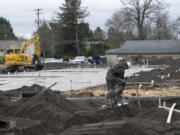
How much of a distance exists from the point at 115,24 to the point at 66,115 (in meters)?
64.3

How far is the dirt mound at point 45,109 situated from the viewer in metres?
8.99

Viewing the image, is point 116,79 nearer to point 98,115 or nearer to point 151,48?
point 98,115

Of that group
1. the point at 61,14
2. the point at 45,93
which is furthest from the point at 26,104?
the point at 61,14

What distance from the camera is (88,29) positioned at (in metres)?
69.2

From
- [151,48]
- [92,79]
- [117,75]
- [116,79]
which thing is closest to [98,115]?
[116,79]

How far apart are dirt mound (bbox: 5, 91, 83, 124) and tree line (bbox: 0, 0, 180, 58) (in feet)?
176

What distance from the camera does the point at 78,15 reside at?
66812mm

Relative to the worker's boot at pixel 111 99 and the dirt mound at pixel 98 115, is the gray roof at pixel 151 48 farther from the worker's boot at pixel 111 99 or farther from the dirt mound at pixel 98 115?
the dirt mound at pixel 98 115

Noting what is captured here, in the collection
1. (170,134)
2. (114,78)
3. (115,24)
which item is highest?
(115,24)

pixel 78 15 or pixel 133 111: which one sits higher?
pixel 78 15

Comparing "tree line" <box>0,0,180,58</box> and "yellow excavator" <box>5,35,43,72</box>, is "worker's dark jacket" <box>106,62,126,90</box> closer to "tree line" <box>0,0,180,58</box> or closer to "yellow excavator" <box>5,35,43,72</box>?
"yellow excavator" <box>5,35,43,72</box>

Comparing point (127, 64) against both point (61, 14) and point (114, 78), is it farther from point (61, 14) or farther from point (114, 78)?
point (61, 14)

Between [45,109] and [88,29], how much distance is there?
60.5 metres

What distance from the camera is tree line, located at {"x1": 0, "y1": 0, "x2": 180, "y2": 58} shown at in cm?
6278
